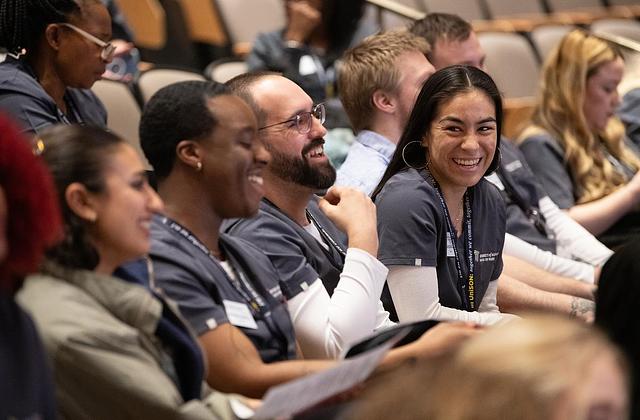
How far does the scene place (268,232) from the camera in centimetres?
243

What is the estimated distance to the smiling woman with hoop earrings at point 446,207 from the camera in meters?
2.64

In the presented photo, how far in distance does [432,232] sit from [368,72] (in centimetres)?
74

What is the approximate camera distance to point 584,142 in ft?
12.9

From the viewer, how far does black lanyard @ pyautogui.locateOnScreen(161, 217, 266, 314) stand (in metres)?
2.08

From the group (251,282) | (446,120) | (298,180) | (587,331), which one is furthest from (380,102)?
(587,331)

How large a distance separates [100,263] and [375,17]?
12.7ft

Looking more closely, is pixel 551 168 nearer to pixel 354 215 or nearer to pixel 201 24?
pixel 354 215

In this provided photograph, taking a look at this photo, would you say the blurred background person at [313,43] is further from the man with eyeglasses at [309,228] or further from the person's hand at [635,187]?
the man with eyeglasses at [309,228]

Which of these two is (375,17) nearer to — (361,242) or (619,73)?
(619,73)

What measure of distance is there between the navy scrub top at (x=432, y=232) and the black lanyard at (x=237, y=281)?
22.0 inches

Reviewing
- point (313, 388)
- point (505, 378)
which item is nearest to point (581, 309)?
point (313, 388)

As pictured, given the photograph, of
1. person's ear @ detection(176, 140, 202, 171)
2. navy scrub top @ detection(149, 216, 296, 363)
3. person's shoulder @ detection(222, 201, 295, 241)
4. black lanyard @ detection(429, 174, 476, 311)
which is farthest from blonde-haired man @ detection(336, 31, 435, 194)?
person's ear @ detection(176, 140, 202, 171)

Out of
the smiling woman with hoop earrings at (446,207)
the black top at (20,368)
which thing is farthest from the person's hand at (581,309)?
the black top at (20,368)

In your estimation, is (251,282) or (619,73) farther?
(619,73)
